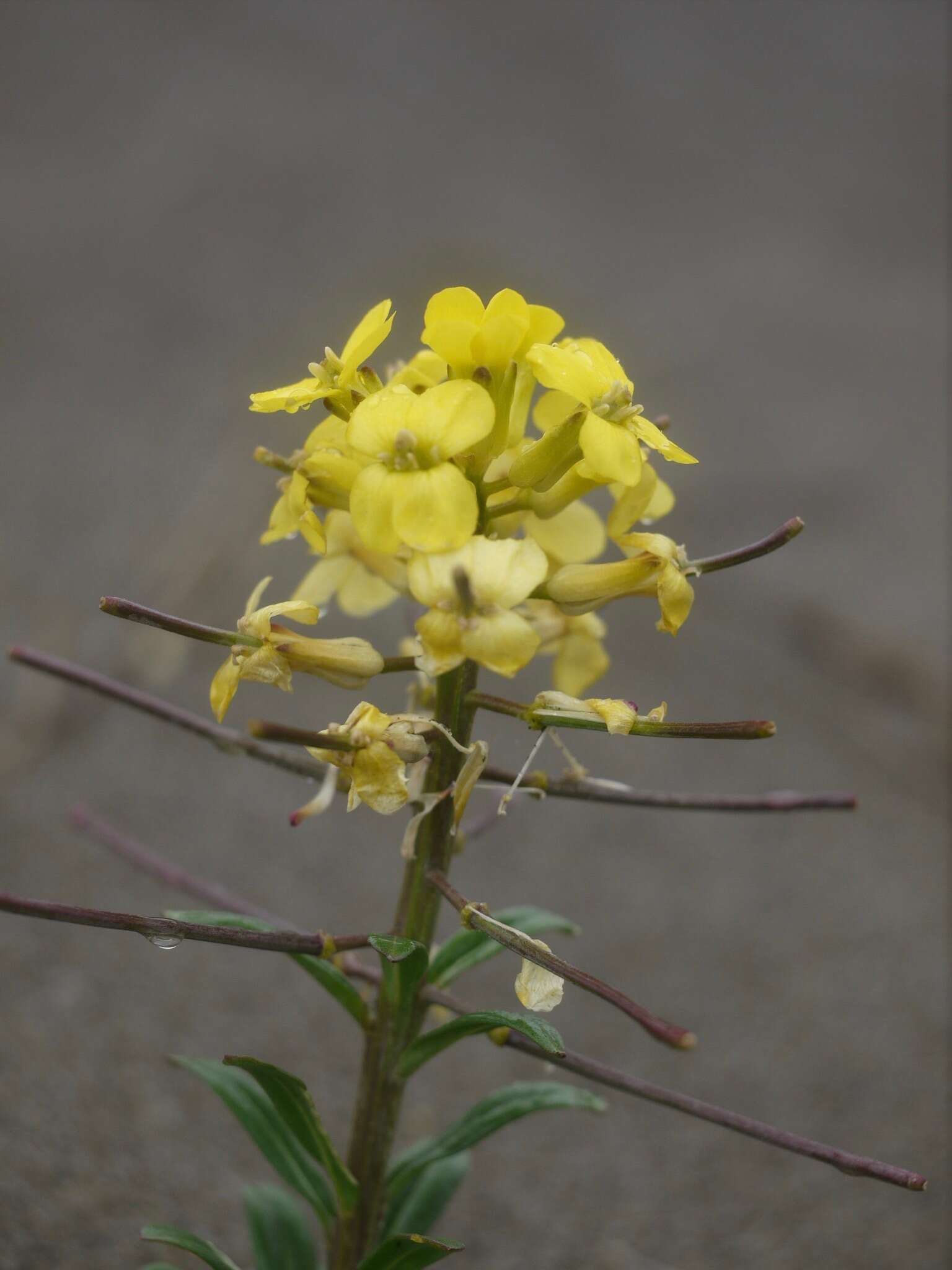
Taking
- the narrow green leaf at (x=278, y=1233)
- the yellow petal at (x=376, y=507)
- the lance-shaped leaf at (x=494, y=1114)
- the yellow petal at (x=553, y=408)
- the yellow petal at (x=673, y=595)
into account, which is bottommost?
the narrow green leaf at (x=278, y=1233)

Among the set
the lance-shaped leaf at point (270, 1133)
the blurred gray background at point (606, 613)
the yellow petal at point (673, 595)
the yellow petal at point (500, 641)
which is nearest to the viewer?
the yellow petal at point (500, 641)

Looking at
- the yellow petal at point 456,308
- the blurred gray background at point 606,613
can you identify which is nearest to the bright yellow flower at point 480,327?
the yellow petal at point 456,308

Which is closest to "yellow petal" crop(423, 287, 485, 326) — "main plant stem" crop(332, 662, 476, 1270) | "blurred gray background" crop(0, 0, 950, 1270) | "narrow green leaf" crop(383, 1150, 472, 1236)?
"main plant stem" crop(332, 662, 476, 1270)

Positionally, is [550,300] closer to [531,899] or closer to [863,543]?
[863,543]

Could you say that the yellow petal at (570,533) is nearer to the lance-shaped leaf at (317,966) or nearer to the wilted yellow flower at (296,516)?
the wilted yellow flower at (296,516)

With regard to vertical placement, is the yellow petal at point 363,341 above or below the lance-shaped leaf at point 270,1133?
above

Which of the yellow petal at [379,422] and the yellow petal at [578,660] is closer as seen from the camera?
the yellow petal at [379,422]

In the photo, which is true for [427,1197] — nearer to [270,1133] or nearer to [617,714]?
[270,1133]
